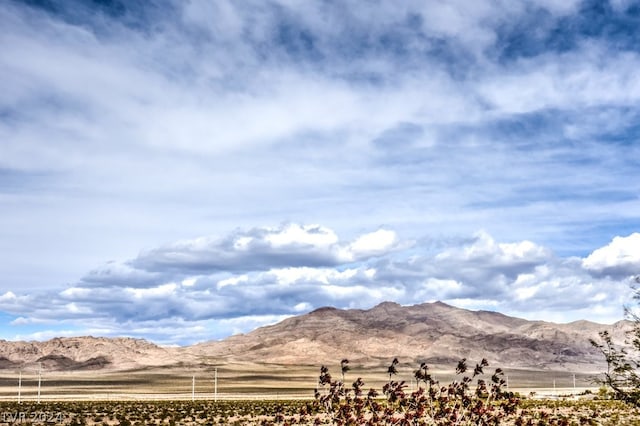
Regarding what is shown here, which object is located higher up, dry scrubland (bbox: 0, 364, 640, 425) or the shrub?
the shrub

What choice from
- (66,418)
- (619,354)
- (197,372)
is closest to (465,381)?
(619,354)

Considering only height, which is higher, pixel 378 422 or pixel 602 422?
pixel 378 422

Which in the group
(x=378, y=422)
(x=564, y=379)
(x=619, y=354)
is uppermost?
(x=619, y=354)

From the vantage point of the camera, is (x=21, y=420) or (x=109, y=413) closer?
(x=21, y=420)

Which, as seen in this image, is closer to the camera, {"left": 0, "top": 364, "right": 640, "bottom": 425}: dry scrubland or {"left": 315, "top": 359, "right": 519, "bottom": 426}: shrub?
{"left": 315, "top": 359, "right": 519, "bottom": 426}: shrub

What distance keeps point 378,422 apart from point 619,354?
216 inches

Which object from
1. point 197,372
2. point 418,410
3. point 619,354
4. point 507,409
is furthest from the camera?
point 197,372

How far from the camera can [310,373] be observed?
192m

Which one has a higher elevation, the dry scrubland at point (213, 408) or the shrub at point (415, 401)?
the shrub at point (415, 401)

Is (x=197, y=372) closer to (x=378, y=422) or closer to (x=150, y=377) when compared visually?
(x=150, y=377)

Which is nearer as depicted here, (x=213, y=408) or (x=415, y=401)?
(x=415, y=401)

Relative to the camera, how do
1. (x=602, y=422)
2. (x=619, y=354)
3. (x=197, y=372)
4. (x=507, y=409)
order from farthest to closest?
(x=197, y=372), (x=602, y=422), (x=619, y=354), (x=507, y=409)

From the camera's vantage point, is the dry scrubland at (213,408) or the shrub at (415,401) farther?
the dry scrubland at (213,408)

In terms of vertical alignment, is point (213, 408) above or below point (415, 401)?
below
